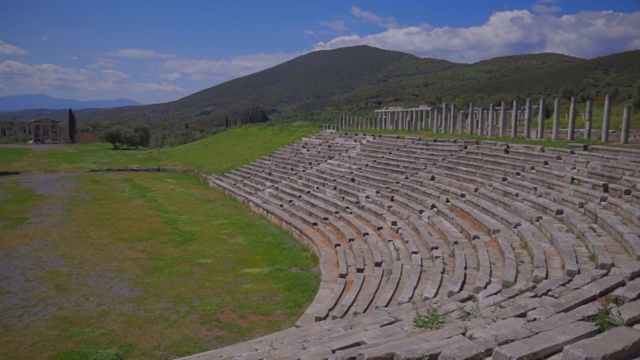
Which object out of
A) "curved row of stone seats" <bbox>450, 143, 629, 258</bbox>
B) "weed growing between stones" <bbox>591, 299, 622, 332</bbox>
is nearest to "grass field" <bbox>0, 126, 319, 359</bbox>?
"weed growing between stones" <bbox>591, 299, 622, 332</bbox>

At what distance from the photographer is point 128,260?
13.2 metres

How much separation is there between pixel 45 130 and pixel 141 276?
223 ft

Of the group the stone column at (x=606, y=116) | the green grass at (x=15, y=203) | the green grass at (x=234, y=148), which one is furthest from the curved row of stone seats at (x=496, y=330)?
the green grass at (x=234, y=148)

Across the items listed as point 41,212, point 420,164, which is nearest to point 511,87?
point 420,164

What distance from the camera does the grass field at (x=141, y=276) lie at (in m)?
8.47

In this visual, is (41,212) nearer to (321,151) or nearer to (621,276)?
(321,151)

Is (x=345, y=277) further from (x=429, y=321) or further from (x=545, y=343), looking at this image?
(x=545, y=343)

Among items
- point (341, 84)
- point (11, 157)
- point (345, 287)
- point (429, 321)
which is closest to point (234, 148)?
point (11, 157)

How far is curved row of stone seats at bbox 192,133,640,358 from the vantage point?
5656mm

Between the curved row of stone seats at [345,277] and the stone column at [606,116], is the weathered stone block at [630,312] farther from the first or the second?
the stone column at [606,116]

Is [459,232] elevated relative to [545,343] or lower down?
lower down

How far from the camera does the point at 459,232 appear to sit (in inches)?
451

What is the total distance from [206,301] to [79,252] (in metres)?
6.22

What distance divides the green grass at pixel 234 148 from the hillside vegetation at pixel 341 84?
29871 mm
